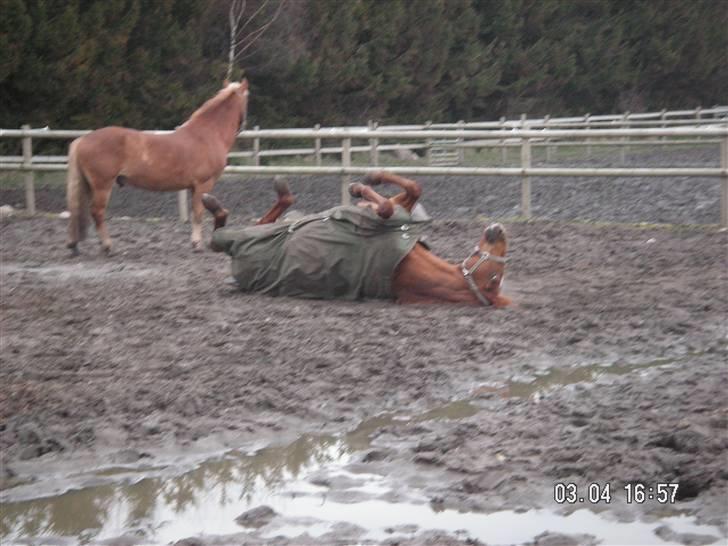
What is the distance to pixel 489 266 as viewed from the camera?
7145mm

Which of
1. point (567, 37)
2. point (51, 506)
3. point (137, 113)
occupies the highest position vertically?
point (567, 37)

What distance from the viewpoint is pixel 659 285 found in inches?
316

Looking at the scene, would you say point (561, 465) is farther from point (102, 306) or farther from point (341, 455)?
point (102, 306)

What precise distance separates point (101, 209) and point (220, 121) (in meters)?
1.29

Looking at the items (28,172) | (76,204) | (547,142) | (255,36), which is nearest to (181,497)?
(76,204)

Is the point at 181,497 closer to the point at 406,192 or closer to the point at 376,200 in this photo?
the point at 376,200

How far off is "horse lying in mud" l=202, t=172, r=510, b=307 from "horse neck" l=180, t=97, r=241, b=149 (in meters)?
2.94

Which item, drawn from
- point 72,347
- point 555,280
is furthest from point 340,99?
point 72,347

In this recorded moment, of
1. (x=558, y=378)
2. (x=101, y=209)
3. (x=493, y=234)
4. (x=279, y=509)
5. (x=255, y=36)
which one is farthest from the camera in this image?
(x=255, y=36)

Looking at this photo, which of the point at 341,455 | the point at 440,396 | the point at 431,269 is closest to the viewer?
the point at 341,455

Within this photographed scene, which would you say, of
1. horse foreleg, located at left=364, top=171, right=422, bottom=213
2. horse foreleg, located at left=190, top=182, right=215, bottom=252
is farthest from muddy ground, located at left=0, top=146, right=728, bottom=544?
horse foreleg, located at left=364, top=171, right=422, bottom=213

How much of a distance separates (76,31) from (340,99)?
26.4 ft

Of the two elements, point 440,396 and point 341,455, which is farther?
point 440,396

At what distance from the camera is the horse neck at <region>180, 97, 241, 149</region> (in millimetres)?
10406
